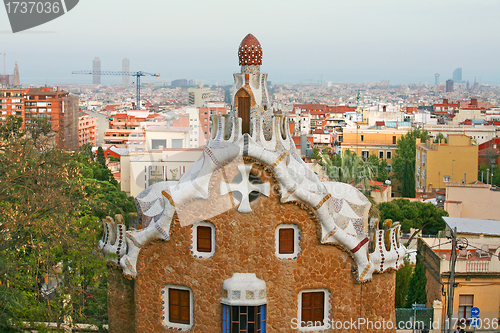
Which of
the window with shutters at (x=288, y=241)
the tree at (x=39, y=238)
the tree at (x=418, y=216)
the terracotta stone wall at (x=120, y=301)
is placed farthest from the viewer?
the tree at (x=418, y=216)

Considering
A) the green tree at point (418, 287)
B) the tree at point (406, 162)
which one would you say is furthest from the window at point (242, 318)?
the tree at point (406, 162)

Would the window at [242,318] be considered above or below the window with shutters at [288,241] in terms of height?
below

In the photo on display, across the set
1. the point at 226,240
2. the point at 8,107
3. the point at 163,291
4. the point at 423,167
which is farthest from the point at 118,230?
the point at 8,107

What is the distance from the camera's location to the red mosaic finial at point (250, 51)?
14.2m

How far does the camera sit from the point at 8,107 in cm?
9631

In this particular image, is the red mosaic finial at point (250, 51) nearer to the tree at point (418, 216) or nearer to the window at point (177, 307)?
the window at point (177, 307)

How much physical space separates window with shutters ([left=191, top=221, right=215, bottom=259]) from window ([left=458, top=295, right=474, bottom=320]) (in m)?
8.77

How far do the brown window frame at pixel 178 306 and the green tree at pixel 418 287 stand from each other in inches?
346

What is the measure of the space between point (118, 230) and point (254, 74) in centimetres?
465

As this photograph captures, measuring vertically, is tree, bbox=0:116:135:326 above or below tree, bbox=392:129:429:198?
above

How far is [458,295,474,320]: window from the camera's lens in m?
18.5

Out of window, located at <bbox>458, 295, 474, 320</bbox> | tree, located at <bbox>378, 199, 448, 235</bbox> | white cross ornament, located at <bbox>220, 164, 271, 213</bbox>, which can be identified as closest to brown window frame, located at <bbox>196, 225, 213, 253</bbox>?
white cross ornament, located at <bbox>220, 164, 271, 213</bbox>

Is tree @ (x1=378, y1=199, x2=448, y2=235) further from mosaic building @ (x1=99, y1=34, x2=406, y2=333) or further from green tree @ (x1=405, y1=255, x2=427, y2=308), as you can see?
mosaic building @ (x1=99, y1=34, x2=406, y2=333)

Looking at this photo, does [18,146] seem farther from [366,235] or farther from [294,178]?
[366,235]
